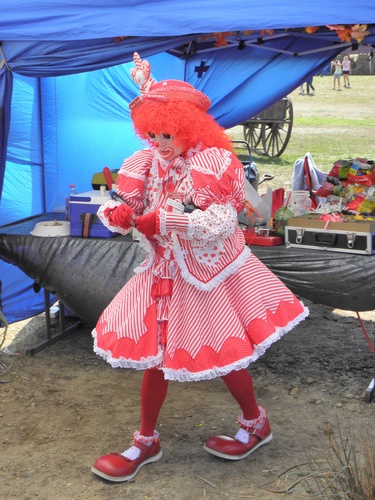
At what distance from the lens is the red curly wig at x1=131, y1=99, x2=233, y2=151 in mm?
3068

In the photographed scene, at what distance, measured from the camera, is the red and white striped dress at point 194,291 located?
313cm

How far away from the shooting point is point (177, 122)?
307cm

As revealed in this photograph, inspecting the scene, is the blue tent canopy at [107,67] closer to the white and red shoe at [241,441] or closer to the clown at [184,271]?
the clown at [184,271]

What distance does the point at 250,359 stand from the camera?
10.4 ft

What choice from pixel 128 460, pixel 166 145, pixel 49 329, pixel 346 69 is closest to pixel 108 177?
pixel 49 329

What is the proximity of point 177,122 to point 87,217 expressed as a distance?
1.73 metres

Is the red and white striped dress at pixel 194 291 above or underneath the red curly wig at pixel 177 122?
underneath

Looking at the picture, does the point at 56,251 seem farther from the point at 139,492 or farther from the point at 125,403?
the point at 139,492

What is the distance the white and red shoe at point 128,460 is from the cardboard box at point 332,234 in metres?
1.43

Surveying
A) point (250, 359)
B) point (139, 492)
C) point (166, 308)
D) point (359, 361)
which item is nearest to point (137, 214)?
point (166, 308)

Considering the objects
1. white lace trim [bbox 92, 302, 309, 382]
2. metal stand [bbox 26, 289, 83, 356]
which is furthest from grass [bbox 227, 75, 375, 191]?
white lace trim [bbox 92, 302, 309, 382]

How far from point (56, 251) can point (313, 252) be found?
1.53m

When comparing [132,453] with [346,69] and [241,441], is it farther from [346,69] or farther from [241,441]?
[346,69]

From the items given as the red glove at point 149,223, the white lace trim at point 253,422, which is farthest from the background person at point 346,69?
the red glove at point 149,223
